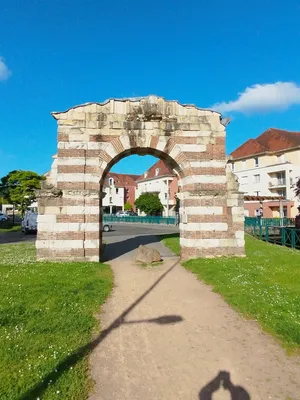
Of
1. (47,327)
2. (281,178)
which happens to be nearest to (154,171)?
(281,178)

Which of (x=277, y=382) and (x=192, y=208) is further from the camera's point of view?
(x=192, y=208)

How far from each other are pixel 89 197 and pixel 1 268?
3.86 meters

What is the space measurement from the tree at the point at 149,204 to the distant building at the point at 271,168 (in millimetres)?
16567

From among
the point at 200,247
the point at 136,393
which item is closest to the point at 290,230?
the point at 200,247

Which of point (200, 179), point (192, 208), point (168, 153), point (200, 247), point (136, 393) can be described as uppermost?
point (168, 153)

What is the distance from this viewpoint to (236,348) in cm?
479

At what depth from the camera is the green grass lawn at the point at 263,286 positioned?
547 cm

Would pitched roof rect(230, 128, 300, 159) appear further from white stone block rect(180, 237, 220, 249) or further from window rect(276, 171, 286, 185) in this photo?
white stone block rect(180, 237, 220, 249)

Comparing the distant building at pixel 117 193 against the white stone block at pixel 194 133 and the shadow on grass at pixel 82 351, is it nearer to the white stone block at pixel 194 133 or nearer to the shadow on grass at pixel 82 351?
the white stone block at pixel 194 133

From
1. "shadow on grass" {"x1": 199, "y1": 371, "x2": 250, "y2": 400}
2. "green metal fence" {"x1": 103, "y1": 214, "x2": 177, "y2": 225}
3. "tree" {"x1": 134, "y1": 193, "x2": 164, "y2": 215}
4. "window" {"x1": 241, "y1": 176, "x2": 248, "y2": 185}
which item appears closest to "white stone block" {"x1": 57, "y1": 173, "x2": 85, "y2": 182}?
"shadow on grass" {"x1": 199, "y1": 371, "x2": 250, "y2": 400}

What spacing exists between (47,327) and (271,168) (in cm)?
4650

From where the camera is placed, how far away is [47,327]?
5.30 metres

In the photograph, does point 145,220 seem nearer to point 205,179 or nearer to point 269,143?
point 269,143

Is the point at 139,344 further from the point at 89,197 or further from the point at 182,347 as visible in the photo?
the point at 89,197
